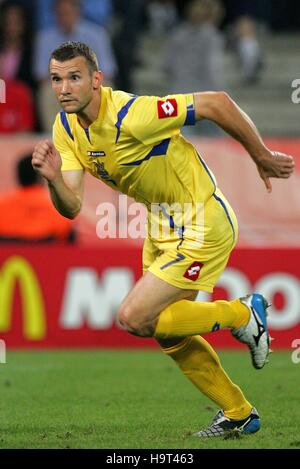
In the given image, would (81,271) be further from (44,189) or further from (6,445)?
(6,445)

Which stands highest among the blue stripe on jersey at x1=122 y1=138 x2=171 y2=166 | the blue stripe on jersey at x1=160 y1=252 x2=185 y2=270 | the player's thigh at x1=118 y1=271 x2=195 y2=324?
the blue stripe on jersey at x1=122 y1=138 x2=171 y2=166

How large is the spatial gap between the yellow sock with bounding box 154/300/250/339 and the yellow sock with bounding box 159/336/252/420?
0.21m

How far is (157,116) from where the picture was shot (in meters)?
6.64

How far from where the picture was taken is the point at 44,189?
12.5 m

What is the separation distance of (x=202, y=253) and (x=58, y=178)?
983mm

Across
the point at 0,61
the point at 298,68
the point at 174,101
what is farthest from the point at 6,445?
the point at 298,68

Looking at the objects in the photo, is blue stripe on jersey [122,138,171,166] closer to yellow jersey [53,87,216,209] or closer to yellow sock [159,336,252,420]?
yellow jersey [53,87,216,209]

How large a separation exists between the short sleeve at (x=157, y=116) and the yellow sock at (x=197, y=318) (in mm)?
985

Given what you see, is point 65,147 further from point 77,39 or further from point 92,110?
point 77,39

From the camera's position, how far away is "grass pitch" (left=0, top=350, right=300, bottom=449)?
6.71m

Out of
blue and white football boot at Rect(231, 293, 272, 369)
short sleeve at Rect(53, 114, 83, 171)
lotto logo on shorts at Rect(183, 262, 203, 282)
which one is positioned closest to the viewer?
lotto logo on shorts at Rect(183, 262, 203, 282)

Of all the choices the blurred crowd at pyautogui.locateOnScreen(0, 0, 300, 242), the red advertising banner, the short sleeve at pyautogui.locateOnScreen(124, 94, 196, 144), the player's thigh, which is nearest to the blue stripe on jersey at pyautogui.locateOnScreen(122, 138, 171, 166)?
the short sleeve at pyautogui.locateOnScreen(124, 94, 196, 144)

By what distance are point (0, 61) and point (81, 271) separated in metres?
4.10

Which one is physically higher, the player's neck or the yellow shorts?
the player's neck
